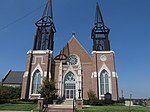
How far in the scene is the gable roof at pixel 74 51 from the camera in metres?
33.9

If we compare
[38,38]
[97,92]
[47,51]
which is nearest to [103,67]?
[97,92]

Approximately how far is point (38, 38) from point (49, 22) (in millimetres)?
5217

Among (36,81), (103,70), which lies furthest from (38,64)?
(103,70)

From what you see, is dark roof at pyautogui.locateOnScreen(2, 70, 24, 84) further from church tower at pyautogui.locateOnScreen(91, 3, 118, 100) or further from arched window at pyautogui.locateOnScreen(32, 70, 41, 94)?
church tower at pyautogui.locateOnScreen(91, 3, 118, 100)

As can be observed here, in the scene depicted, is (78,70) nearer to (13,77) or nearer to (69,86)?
(69,86)

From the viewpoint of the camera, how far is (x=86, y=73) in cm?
3144

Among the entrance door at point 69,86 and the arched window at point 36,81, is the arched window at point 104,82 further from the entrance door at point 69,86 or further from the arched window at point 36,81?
the arched window at point 36,81

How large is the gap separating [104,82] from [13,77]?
30.1 metres

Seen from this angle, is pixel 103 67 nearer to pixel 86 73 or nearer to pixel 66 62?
pixel 86 73

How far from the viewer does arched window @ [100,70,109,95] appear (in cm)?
2916

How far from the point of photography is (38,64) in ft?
101

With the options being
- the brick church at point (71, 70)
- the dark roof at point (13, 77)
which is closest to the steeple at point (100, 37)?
the brick church at point (71, 70)

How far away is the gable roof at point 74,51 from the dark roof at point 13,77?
1818 cm

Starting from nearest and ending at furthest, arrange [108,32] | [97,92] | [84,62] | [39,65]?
[97,92]
[39,65]
[84,62]
[108,32]
